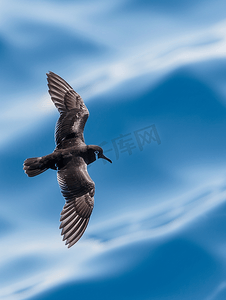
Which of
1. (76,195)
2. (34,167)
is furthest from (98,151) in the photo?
(34,167)

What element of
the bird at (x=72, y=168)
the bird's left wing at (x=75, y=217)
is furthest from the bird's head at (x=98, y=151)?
the bird's left wing at (x=75, y=217)

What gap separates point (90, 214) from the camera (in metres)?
7.12

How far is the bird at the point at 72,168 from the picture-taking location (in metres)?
6.93

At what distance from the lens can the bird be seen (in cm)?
693

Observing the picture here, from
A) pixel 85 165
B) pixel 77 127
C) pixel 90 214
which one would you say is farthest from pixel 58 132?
pixel 90 214

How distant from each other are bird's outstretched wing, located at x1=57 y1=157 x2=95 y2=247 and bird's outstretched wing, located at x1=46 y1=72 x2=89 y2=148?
2.01ft

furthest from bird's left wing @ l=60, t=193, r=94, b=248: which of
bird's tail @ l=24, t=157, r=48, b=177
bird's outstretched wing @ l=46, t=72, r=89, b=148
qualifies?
bird's outstretched wing @ l=46, t=72, r=89, b=148

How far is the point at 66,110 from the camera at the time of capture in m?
7.92

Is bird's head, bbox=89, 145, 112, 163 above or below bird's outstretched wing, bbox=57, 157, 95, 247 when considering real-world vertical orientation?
above

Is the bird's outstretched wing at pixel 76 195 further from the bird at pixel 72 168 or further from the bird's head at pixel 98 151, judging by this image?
the bird's head at pixel 98 151

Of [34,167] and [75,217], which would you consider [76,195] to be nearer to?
[75,217]

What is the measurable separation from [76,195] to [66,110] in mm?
1861

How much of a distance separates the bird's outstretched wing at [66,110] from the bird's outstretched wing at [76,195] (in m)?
0.61

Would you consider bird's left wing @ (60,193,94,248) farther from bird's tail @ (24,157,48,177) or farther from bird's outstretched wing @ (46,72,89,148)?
bird's outstretched wing @ (46,72,89,148)
